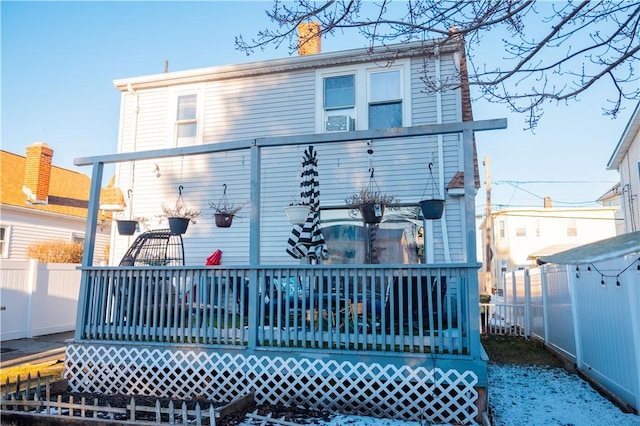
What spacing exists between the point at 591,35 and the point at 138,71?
972 centimetres

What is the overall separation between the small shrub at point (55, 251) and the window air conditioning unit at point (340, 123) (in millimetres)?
11321

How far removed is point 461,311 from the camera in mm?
4676

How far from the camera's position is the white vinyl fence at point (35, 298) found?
9.66 metres

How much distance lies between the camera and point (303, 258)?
7719mm

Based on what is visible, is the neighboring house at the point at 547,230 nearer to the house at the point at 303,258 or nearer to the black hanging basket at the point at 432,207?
the house at the point at 303,258

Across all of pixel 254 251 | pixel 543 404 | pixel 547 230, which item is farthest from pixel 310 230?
pixel 547 230

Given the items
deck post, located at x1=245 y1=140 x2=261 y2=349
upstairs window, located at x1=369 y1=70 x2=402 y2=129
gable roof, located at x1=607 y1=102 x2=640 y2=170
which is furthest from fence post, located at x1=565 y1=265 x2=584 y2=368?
gable roof, located at x1=607 y1=102 x2=640 y2=170

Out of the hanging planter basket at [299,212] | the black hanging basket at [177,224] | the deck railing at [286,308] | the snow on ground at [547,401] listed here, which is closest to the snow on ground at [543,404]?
the snow on ground at [547,401]

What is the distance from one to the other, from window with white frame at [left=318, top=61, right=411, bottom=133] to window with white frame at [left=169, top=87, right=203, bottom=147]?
297cm

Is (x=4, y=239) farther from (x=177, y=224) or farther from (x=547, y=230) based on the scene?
(x=547, y=230)

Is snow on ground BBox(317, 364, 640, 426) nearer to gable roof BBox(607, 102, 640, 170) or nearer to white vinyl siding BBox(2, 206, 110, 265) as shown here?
gable roof BBox(607, 102, 640, 170)

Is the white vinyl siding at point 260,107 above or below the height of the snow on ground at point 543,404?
above

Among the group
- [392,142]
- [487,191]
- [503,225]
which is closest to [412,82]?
[392,142]

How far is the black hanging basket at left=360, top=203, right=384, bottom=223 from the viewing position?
6.47 meters
